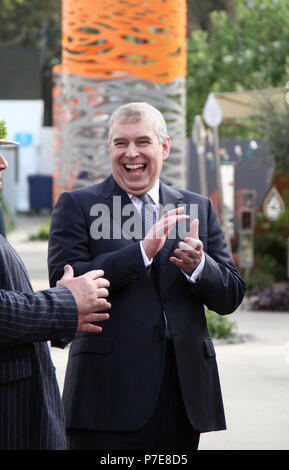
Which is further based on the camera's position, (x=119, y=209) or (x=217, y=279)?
(x=119, y=209)

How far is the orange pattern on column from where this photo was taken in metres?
11.3

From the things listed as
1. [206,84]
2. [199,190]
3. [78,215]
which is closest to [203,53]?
[206,84]

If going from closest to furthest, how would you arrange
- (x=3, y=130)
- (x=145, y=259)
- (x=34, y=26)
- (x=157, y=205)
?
(x=3, y=130)
(x=145, y=259)
(x=157, y=205)
(x=34, y=26)

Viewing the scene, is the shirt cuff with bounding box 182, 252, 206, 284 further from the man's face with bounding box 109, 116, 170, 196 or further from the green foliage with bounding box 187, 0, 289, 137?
the green foliage with bounding box 187, 0, 289, 137

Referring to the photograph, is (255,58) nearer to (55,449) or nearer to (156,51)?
(156,51)

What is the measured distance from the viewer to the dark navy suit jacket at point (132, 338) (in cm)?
450

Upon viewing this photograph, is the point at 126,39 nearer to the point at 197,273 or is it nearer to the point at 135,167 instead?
the point at 135,167

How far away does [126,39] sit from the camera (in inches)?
450

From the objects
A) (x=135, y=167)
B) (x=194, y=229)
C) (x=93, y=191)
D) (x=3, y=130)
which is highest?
(x=3, y=130)

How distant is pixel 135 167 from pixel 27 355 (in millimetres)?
1140

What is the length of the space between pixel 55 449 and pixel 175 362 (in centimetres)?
86

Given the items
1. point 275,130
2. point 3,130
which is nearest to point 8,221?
point 275,130

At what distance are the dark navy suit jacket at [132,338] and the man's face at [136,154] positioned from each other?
15 centimetres

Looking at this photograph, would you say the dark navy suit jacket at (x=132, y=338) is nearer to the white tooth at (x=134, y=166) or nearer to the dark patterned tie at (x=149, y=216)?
the dark patterned tie at (x=149, y=216)
